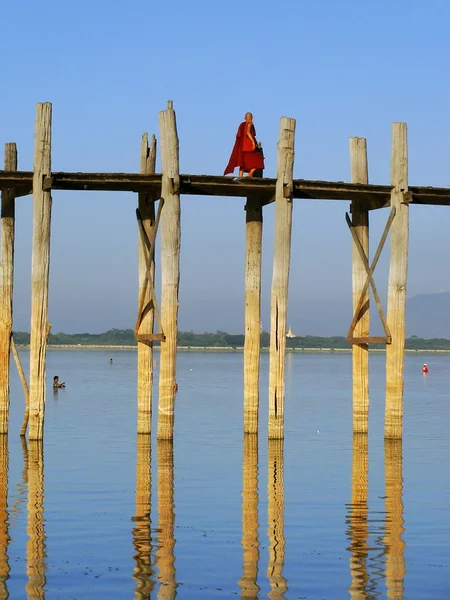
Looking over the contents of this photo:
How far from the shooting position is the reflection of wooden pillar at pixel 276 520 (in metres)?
A: 10.6

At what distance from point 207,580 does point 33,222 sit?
10.3 meters

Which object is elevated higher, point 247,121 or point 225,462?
point 247,121

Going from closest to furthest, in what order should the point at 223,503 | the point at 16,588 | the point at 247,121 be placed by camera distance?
the point at 16,588
the point at 223,503
the point at 247,121

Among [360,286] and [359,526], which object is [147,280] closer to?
[360,286]

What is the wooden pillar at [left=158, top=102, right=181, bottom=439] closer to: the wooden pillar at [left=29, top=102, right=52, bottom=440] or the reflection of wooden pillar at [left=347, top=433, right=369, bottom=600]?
the wooden pillar at [left=29, top=102, right=52, bottom=440]

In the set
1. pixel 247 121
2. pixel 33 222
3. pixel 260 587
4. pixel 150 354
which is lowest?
pixel 260 587

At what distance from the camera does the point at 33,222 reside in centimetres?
1973

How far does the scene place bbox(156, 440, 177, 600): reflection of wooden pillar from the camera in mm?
10453

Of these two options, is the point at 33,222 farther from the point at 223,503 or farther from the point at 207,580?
the point at 207,580

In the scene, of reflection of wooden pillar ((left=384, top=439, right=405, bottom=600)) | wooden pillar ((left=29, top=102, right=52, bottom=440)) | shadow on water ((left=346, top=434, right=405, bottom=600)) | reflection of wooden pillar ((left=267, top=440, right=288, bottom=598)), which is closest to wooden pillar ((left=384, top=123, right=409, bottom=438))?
reflection of wooden pillar ((left=384, top=439, right=405, bottom=600))

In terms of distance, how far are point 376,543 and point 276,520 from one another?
1735 mm

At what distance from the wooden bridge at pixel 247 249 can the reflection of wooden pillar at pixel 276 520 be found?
2.88 ft

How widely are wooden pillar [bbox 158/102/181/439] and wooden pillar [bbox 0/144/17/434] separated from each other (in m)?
2.91

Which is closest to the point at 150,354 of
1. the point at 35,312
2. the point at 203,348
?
the point at 35,312
